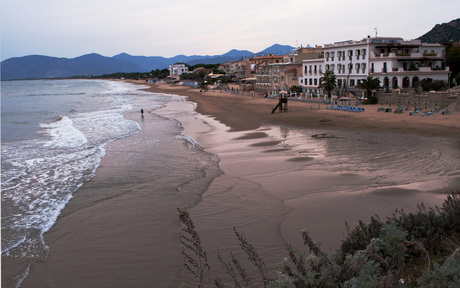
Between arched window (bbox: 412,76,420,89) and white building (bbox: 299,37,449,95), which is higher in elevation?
white building (bbox: 299,37,449,95)

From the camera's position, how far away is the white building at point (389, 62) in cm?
3972

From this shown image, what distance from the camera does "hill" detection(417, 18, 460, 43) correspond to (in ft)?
279

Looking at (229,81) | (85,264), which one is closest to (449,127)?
(85,264)

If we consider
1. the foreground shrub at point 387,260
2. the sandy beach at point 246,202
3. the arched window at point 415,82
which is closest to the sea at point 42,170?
the sandy beach at point 246,202

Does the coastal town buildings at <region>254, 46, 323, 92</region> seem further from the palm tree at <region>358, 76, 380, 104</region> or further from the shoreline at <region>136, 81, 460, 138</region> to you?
the palm tree at <region>358, 76, 380, 104</region>

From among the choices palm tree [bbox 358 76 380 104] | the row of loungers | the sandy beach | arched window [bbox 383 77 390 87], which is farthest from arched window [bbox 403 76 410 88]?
the sandy beach

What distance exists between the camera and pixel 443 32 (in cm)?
9106

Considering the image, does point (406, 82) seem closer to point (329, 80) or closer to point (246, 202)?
point (329, 80)

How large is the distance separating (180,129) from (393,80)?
24.2m

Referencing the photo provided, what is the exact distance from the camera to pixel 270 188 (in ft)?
44.2

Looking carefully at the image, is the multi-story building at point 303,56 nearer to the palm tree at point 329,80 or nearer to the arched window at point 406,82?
the palm tree at point 329,80

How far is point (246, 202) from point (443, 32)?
9818 centimetres

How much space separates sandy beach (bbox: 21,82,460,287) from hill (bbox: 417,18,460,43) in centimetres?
7458

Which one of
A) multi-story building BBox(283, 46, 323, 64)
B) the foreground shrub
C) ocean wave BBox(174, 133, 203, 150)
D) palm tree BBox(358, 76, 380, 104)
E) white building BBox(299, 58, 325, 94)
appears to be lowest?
ocean wave BBox(174, 133, 203, 150)
